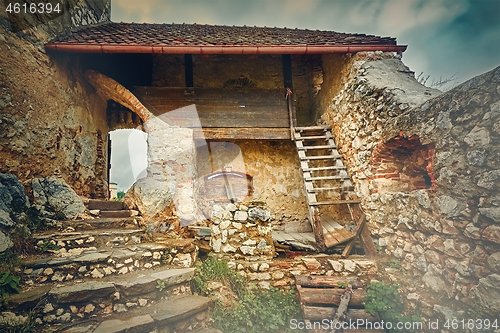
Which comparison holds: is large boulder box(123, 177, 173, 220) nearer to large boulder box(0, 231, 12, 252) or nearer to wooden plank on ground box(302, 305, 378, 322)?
large boulder box(0, 231, 12, 252)

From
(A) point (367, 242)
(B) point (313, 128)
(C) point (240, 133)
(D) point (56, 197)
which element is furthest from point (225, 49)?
(A) point (367, 242)

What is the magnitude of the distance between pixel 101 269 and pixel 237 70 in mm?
5464

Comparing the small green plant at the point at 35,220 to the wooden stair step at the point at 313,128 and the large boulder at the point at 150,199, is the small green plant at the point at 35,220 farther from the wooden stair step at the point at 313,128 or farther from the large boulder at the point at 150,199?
the wooden stair step at the point at 313,128

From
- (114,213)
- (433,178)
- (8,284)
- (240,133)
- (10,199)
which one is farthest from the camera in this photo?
Result: (240,133)

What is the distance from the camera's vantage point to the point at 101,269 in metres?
2.92

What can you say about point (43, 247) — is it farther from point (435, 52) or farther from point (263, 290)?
point (435, 52)

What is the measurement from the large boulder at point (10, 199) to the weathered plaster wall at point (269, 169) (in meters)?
3.62

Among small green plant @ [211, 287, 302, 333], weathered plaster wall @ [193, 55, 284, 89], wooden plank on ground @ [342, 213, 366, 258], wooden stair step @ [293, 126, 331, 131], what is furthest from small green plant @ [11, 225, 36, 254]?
wooden stair step @ [293, 126, 331, 131]

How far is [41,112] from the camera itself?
3838 mm

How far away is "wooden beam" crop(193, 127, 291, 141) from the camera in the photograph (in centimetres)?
555

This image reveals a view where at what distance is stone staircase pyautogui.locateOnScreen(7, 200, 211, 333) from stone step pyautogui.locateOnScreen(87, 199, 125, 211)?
68 centimetres

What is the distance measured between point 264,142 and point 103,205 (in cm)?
404

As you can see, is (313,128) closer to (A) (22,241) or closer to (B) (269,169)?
(B) (269,169)

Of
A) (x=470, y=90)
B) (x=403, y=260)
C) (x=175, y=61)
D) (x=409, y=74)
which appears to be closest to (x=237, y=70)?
(x=175, y=61)
